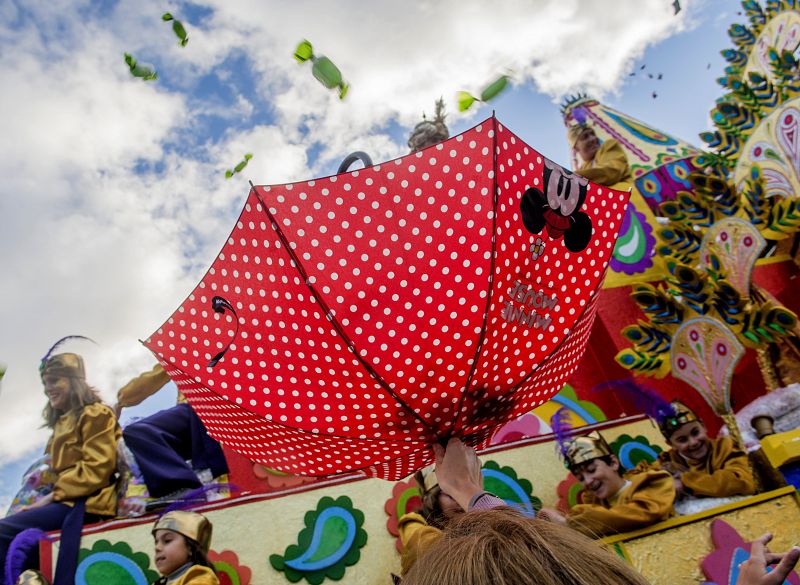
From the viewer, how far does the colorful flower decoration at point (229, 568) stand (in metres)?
3.79

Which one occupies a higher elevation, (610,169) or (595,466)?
(610,169)

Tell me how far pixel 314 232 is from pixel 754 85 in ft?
24.6

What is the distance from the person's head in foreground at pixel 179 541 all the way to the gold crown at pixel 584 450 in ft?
8.52

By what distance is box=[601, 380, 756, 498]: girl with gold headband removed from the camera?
145 inches

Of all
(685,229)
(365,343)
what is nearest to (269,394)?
(365,343)

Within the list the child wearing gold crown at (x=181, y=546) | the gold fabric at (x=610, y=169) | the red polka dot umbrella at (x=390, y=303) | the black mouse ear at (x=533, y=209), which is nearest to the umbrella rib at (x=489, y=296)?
the red polka dot umbrella at (x=390, y=303)

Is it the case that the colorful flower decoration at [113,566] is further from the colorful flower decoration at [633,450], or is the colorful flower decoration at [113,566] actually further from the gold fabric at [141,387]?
the colorful flower decoration at [633,450]

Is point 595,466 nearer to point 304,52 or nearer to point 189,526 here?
point 189,526

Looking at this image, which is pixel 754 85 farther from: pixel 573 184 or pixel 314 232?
pixel 314 232

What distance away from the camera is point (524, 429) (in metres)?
4.94

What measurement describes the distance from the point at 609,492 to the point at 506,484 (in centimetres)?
78

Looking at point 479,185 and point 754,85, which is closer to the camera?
point 479,185

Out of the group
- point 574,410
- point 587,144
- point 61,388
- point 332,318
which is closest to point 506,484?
point 574,410

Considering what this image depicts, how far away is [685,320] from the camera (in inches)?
182
